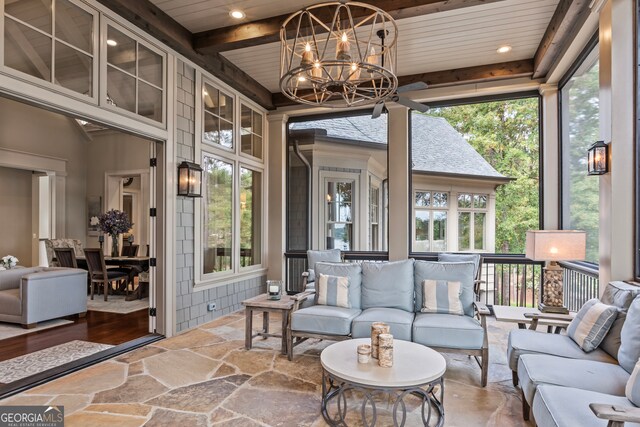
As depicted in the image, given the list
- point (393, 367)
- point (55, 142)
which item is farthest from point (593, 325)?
point (55, 142)

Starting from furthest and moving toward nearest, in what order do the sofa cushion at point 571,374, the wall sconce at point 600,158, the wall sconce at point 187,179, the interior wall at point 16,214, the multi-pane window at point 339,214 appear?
the interior wall at point 16,214 → the multi-pane window at point 339,214 → the wall sconce at point 187,179 → the wall sconce at point 600,158 → the sofa cushion at point 571,374

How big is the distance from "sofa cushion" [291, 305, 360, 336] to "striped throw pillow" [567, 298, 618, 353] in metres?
1.91

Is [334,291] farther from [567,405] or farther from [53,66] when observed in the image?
[53,66]

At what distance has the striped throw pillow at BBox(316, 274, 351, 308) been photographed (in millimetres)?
4125

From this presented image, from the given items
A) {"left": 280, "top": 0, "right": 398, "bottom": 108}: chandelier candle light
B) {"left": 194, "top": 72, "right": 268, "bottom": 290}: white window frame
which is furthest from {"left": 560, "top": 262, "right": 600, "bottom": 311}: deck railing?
{"left": 194, "top": 72, "right": 268, "bottom": 290}: white window frame

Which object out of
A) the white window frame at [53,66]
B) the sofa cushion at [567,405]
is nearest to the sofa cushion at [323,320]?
the sofa cushion at [567,405]

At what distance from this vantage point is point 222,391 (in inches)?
124

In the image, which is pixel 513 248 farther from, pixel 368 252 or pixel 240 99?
pixel 240 99

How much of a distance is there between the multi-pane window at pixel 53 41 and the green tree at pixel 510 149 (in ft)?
16.6

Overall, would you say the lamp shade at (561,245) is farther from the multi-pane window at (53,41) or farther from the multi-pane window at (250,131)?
the multi-pane window at (53,41)

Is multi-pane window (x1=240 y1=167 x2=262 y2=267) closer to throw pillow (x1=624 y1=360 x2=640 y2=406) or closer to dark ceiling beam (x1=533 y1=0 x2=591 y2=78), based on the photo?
dark ceiling beam (x1=533 y1=0 x2=591 y2=78)

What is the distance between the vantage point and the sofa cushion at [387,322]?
11.6ft

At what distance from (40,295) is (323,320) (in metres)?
4.10

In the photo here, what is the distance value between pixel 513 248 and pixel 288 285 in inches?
155
